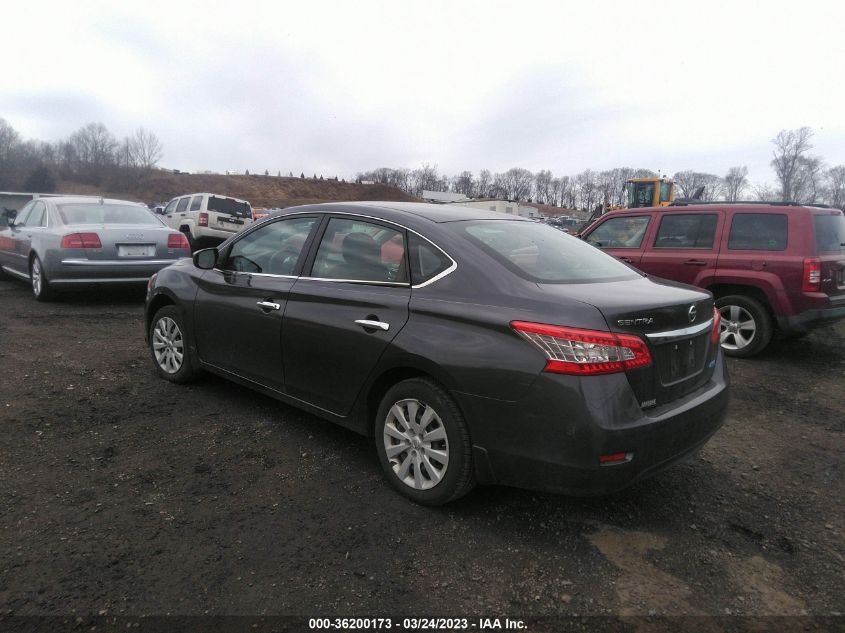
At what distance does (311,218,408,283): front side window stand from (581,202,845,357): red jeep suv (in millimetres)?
4728

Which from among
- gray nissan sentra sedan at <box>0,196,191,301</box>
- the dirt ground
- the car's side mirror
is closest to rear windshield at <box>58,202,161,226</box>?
gray nissan sentra sedan at <box>0,196,191,301</box>

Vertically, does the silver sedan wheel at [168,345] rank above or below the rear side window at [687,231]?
below

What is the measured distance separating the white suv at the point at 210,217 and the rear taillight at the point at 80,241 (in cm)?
990

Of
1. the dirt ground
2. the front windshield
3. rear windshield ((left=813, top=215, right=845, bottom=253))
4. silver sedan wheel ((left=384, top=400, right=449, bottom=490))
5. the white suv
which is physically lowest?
the dirt ground

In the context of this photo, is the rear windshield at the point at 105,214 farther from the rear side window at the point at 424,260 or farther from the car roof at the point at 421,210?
the rear side window at the point at 424,260

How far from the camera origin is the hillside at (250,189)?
8312 cm

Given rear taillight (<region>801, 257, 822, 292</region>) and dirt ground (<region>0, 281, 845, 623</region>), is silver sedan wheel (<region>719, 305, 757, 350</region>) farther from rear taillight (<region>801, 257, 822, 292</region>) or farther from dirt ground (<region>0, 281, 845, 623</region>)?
dirt ground (<region>0, 281, 845, 623</region>)

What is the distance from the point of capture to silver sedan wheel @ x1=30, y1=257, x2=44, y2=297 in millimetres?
8164

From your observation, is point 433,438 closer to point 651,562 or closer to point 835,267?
point 651,562

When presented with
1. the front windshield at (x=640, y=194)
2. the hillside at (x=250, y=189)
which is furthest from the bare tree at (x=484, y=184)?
the front windshield at (x=640, y=194)

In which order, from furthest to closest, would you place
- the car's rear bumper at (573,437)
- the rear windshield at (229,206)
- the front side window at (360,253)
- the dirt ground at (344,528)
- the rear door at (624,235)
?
the rear windshield at (229,206), the rear door at (624,235), the front side window at (360,253), the car's rear bumper at (573,437), the dirt ground at (344,528)

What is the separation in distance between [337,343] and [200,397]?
184 cm

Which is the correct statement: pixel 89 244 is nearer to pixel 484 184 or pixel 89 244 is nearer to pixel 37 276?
pixel 37 276

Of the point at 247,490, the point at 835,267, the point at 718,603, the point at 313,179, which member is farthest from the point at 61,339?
the point at 313,179
